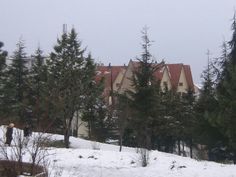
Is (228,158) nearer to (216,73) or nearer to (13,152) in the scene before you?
(216,73)

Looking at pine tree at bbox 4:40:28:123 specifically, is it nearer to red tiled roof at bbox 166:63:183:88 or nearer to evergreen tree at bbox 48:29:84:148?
evergreen tree at bbox 48:29:84:148

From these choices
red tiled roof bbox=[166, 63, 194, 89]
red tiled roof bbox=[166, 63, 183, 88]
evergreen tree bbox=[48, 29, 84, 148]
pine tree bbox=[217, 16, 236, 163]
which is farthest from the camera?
red tiled roof bbox=[166, 63, 194, 89]

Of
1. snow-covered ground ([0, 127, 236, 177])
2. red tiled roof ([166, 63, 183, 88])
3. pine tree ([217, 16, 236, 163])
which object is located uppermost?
red tiled roof ([166, 63, 183, 88])

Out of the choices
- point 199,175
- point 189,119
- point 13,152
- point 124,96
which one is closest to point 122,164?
point 199,175

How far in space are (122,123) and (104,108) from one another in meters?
12.3

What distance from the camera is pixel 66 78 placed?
123ft

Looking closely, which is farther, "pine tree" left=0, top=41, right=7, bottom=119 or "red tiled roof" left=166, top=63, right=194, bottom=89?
"red tiled roof" left=166, top=63, right=194, bottom=89

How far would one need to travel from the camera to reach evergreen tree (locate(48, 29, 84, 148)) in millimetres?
34719

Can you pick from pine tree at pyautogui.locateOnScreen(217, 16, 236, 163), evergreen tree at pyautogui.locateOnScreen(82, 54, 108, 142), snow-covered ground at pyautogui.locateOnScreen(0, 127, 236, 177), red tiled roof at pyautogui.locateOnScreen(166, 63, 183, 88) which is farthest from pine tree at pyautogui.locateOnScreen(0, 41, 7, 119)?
red tiled roof at pyautogui.locateOnScreen(166, 63, 183, 88)

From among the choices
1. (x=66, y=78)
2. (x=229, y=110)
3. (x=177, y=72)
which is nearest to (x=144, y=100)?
(x=66, y=78)

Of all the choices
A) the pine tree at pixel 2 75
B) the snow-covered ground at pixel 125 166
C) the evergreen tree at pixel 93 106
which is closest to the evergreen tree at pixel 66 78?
the evergreen tree at pixel 93 106

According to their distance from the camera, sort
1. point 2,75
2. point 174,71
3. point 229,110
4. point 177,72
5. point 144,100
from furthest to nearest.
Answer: point 174,71 < point 177,72 < point 2,75 < point 144,100 < point 229,110

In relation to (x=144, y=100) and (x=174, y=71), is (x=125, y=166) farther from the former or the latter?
(x=174, y=71)

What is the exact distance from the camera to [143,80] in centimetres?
3791
